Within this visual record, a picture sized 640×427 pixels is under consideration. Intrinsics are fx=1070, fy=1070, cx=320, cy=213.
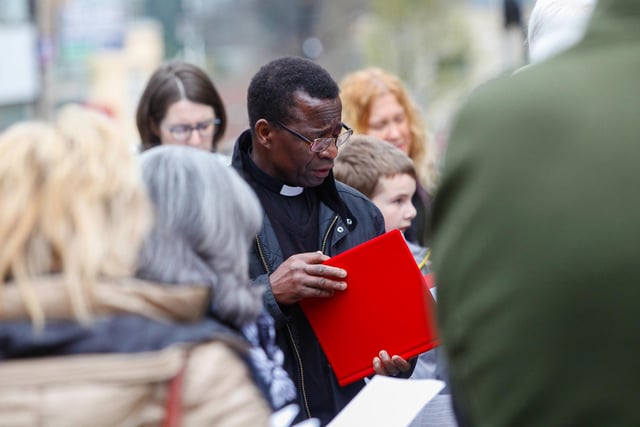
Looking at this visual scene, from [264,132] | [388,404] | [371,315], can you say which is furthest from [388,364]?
[264,132]

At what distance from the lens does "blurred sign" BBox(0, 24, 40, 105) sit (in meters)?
17.7

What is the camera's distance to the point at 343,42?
54.6 metres

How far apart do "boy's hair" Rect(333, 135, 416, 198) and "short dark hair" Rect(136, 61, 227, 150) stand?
100cm

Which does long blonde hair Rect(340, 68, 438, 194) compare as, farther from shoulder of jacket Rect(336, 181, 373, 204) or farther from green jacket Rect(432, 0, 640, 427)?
green jacket Rect(432, 0, 640, 427)

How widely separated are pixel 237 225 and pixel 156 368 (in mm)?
396

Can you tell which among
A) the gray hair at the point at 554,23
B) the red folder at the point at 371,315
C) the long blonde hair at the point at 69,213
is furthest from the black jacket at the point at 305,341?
the long blonde hair at the point at 69,213

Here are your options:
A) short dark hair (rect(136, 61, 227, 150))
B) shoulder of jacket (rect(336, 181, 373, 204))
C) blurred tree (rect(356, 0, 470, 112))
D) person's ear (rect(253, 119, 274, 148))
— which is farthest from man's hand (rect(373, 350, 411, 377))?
blurred tree (rect(356, 0, 470, 112))

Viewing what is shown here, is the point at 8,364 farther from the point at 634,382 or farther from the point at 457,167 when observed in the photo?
the point at 634,382

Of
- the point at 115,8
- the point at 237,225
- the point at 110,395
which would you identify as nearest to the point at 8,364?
the point at 110,395

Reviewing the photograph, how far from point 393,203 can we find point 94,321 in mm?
2751

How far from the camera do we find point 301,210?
3.90 meters

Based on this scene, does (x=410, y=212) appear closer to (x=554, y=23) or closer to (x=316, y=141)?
(x=316, y=141)

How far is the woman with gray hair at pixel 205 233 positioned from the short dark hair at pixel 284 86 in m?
→ 1.68

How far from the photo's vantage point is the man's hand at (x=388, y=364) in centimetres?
350
